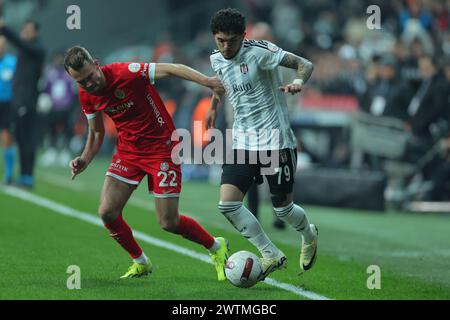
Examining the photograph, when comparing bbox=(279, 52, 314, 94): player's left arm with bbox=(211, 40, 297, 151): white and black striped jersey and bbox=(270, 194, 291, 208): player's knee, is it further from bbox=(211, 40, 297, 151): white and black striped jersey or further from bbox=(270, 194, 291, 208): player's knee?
bbox=(270, 194, 291, 208): player's knee

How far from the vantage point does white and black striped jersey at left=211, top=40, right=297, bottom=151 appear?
29.4 ft

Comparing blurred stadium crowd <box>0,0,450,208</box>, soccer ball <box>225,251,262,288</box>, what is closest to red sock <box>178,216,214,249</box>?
soccer ball <box>225,251,262,288</box>

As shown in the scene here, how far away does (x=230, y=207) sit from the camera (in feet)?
29.2

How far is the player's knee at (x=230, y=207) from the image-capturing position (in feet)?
29.2

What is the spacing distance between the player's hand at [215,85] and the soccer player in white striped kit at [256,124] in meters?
0.09

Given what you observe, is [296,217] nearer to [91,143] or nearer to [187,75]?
[187,75]

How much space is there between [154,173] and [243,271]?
120 centimetres

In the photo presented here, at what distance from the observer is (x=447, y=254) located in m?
11.8

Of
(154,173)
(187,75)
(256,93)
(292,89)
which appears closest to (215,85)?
(187,75)

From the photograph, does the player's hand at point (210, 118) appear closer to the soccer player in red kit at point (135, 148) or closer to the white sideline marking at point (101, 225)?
the soccer player in red kit at point (135, 148)

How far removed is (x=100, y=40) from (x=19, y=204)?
48.6ft

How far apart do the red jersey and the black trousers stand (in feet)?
26.7

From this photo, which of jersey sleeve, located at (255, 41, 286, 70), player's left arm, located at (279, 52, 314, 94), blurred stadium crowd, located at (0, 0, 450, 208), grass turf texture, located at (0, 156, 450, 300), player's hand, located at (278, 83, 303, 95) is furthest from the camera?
A: blurred stadium crowd, located at (0, 0, 450, 208)
